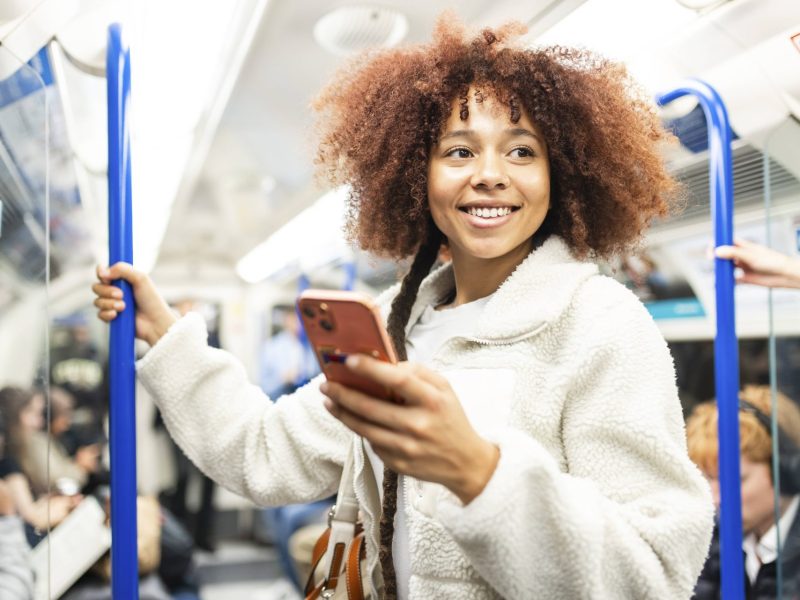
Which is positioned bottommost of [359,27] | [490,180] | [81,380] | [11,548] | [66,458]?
[66,458]

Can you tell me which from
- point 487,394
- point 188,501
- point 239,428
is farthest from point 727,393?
point 188,501

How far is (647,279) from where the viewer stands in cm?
536

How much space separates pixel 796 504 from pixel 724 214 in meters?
1.06

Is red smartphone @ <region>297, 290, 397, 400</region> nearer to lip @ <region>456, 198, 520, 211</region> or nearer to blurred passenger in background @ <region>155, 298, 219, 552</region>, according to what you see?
lip @ <region>456, 198, 520, 211</region>

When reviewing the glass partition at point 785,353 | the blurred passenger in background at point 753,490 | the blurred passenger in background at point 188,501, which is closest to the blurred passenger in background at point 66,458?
the glass partition at point 785,353

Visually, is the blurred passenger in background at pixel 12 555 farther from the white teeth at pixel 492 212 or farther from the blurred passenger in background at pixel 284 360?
the blurred passenger in background at pixel 284 360

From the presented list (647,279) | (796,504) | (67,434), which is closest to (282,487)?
(796,504)

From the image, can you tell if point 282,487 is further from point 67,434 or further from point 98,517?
point 67,434

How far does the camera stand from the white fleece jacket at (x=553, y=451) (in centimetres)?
94

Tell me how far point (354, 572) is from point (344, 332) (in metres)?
0.71

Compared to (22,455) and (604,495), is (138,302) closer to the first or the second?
(22,455)

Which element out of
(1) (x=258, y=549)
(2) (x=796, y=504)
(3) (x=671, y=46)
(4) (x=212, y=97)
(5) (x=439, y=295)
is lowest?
(1) (x=258, y=549)

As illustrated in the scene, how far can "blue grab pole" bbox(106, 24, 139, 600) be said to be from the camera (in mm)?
1464

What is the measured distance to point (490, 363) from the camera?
1231mm
